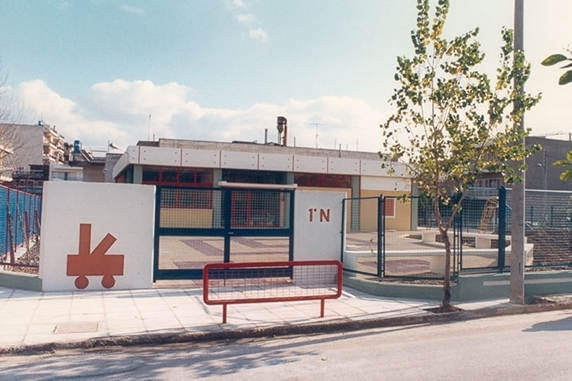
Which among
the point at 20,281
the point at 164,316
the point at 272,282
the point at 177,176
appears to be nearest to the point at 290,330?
the point at 164,316

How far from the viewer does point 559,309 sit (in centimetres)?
1072

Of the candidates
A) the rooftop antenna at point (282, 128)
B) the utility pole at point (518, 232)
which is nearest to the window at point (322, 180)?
the rooftop antenna at point (282, 128)

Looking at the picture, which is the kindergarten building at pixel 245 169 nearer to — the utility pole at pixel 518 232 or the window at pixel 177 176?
the window at pixel 177 176

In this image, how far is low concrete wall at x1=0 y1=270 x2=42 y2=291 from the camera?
410 inches

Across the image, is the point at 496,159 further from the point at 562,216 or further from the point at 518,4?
the point at 562,216

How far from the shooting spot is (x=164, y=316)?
884 centimetres

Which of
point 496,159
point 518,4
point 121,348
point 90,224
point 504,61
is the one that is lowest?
point 121,348

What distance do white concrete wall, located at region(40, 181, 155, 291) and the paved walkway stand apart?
368 mm

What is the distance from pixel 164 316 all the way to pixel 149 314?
0.29 m

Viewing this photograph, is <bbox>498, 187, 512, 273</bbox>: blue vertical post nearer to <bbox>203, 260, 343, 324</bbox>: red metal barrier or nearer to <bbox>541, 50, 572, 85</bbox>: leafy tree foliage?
<bbox>203, 260, 343, 324</bbox>: red metal barrier

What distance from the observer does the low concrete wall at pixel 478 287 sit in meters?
11.0

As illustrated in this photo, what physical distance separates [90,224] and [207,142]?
945 inches

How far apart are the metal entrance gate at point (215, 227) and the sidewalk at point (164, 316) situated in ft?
3.67

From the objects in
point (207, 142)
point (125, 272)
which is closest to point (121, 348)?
point (125, 272)
